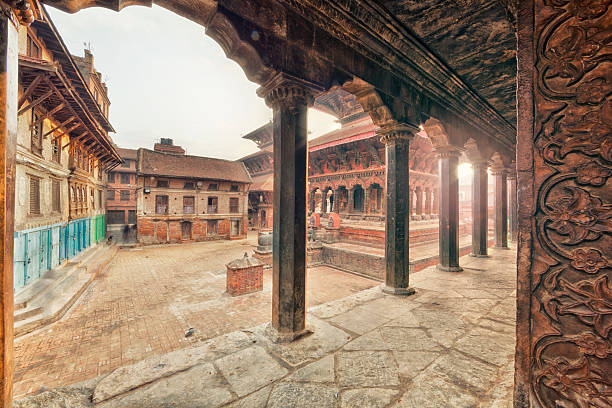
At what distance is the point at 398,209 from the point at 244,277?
6298 mm

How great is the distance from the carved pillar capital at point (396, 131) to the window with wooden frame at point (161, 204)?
1935cm

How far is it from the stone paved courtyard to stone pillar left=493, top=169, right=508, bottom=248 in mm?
5113

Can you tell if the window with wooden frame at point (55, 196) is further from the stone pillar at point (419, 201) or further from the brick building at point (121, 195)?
the brick building at point (121, 195)

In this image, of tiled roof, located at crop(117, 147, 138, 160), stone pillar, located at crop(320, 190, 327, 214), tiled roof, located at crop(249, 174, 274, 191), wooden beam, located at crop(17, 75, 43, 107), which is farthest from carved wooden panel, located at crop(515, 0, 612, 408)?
tiled roof, located at crop(117, 147, 138, 160)

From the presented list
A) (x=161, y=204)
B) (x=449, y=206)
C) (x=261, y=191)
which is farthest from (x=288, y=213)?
(x=261, y=191)

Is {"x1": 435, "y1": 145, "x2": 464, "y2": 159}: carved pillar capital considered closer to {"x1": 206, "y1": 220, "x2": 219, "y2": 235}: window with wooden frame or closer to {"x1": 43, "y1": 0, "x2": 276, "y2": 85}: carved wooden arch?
{"x1": 43, "y1": 0, "x2": 276, "y2": 85}: carved wooden arch

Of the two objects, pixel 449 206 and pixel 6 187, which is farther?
pixel 449 206

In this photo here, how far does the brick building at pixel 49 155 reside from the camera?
6930 mm

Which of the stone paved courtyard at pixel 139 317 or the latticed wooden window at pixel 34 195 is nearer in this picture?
the stone paved courtyard at pixel 139 317

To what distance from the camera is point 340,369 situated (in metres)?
2.45

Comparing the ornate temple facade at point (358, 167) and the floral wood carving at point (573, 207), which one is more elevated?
the ornate temple facade at point (358, 167)

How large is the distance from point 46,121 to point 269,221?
66.5 feet

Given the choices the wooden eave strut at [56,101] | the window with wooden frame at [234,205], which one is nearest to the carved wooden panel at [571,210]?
the wooden eave strut at [56,101]

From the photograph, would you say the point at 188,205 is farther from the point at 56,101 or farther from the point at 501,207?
the point at 501,207
